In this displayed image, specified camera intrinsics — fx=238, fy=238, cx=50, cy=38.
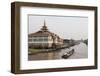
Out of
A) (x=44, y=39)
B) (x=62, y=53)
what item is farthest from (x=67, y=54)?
(x=44, y=39)

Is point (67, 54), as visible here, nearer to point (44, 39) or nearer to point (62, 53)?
point (62, 53)

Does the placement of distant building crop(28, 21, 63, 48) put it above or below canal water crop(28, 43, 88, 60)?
above

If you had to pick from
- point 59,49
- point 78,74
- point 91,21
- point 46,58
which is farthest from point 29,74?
point 91,21

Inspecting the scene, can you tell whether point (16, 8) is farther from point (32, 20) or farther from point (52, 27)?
point (52, 27)

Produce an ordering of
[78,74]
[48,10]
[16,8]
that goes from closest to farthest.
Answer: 1. [16,8]
2. [48,10]
3. [78,74]

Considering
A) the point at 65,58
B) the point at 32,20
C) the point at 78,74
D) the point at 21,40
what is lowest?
the point at 78,74

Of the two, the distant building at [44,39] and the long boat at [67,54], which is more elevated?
the distant building at [44,39]
